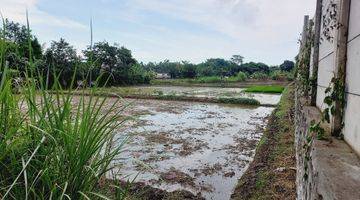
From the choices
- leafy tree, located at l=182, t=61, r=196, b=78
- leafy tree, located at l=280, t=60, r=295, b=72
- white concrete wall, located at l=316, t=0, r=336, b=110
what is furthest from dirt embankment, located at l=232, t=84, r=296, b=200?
leafy tree, located at l=280, t=60, r=295, b=72

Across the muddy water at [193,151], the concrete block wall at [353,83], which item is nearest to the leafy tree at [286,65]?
the muddy water at [193,151]

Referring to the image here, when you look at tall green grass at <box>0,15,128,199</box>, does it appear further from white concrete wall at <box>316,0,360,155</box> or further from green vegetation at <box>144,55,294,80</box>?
green vegetation at <box>144,55,294,80</box>

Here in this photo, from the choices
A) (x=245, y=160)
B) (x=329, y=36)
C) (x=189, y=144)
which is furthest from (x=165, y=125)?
(x=329, y=36)

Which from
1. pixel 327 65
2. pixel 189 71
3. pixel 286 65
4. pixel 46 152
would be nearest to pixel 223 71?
pixel 189 71

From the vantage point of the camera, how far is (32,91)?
4.25ft

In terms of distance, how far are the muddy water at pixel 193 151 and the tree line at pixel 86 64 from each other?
50 centimetres

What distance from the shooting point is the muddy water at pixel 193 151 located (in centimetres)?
454

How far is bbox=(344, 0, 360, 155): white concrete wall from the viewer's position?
128 cm

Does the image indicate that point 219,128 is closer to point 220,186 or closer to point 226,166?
point 226,166

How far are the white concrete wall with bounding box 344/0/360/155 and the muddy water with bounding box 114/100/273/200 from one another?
0.97m

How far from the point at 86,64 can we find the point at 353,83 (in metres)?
1.20

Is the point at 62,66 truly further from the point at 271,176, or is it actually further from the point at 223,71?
the point at 223,71

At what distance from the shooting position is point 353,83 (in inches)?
53.2

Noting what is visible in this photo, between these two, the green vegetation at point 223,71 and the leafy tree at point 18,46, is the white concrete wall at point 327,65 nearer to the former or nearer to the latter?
the leafy tree at point 18,46
